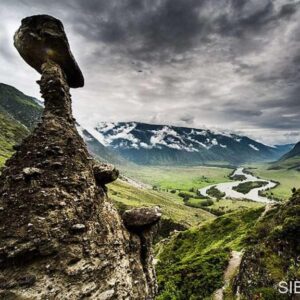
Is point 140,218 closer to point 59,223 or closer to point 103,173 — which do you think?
point 103,173

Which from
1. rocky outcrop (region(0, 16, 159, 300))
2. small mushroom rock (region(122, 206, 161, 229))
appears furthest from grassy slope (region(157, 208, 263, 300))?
small mushroom rock (region(122, 206, 161, 229))

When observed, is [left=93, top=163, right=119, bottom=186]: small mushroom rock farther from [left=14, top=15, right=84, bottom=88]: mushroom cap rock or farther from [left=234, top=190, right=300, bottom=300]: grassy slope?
[left=234, top=190, right=300, bottom=300]: grassy slope

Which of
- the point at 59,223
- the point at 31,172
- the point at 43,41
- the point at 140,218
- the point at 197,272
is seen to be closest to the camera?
the point at 59,223

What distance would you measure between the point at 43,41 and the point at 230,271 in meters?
53.8

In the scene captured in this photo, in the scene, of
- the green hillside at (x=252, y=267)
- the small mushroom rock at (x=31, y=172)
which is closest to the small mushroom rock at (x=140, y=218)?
the small mushroom rock at (x=31, y=172)

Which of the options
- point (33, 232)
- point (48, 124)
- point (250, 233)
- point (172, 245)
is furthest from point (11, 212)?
point (172, 245)

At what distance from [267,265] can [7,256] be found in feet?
96.5

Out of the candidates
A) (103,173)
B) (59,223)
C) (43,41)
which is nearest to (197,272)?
(103,173)

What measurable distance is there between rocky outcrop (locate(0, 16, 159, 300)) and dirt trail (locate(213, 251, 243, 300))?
23.7 meters

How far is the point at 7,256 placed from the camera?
1936 cm

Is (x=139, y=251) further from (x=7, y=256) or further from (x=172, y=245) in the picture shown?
(x=172, y=245)

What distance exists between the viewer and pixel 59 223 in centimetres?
2173

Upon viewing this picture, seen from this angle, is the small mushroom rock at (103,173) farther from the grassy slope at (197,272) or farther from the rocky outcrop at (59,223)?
the grassy slope at (197,272)

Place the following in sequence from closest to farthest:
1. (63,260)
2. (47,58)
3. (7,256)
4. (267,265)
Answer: (7,256)
(63,260)
(47,58)
(267,265)
